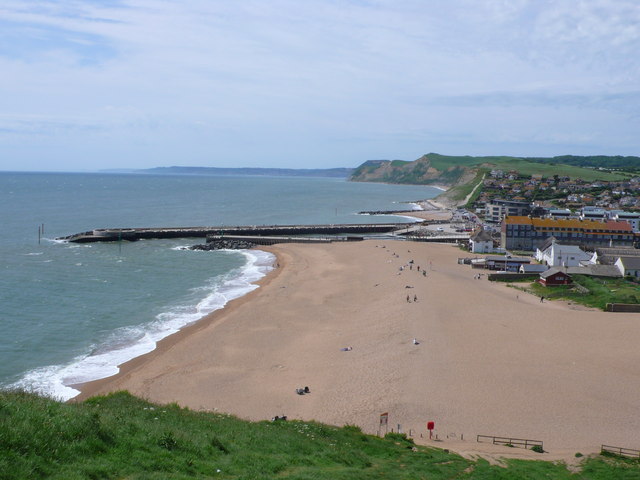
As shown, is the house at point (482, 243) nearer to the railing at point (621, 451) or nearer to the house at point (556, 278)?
the house at point (556, 278)

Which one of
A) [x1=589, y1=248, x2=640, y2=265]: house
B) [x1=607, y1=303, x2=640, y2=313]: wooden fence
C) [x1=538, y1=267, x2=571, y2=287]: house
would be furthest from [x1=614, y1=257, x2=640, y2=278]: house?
[x1=607, y1=303, x2=640, y2=313]: wooden fence

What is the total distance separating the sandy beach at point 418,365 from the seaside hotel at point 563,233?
23.3m

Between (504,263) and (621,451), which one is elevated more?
(504,263)

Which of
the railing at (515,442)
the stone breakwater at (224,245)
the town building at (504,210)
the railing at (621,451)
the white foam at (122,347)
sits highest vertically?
the town building at (504,210)

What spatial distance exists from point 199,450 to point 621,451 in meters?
12.5

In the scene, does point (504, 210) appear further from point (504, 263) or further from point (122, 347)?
point (122, 347)

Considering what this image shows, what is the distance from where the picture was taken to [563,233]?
60.4 meters

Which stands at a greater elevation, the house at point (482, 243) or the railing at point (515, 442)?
the house at point (482, 243)

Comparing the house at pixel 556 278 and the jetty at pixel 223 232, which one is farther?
the jetty at pixel 223 232

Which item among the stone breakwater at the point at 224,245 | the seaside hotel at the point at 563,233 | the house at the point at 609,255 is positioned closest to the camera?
the house at the point at 609,255

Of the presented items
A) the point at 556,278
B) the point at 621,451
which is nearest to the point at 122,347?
the point at 621,451

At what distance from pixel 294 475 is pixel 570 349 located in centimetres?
1992

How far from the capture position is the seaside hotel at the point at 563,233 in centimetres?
5975

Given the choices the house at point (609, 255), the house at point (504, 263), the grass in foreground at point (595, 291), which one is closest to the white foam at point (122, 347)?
the house at point (504, 263)
